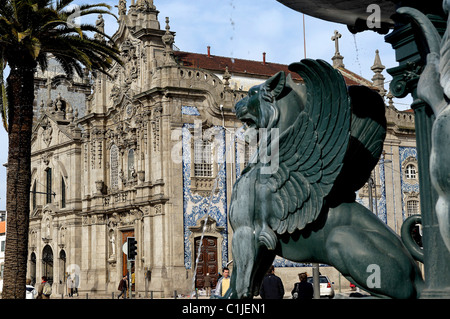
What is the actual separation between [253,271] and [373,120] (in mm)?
1595

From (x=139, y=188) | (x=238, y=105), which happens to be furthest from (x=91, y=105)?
(x=238, y=105)

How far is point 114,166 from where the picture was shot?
131 ft

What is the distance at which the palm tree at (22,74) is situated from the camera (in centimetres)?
1750

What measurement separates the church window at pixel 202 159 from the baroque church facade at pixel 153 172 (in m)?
0.06

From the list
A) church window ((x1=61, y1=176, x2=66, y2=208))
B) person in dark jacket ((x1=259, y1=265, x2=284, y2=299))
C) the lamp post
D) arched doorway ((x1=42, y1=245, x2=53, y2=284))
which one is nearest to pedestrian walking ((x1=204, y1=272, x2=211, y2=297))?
church window ((x1=61, y1=176, x2=66, y2=208))

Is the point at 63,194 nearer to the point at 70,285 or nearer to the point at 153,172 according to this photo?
the point at 70,285

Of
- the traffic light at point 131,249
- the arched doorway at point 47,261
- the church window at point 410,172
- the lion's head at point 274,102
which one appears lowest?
the arched doorway at point 47,261

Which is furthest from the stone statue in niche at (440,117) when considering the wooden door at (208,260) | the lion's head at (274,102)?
the wooden door at (208,260)

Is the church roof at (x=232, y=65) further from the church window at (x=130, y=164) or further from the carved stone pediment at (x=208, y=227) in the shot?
the carved stone pediment at (x=208, y=227)

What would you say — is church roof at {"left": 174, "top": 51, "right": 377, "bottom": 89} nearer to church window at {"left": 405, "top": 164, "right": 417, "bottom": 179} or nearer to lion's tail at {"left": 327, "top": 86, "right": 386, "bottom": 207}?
church window at {"left": 405, "top": 164, "right": 417, "bottom": 179}

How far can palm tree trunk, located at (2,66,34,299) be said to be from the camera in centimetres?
1736

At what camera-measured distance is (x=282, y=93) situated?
560 cm
